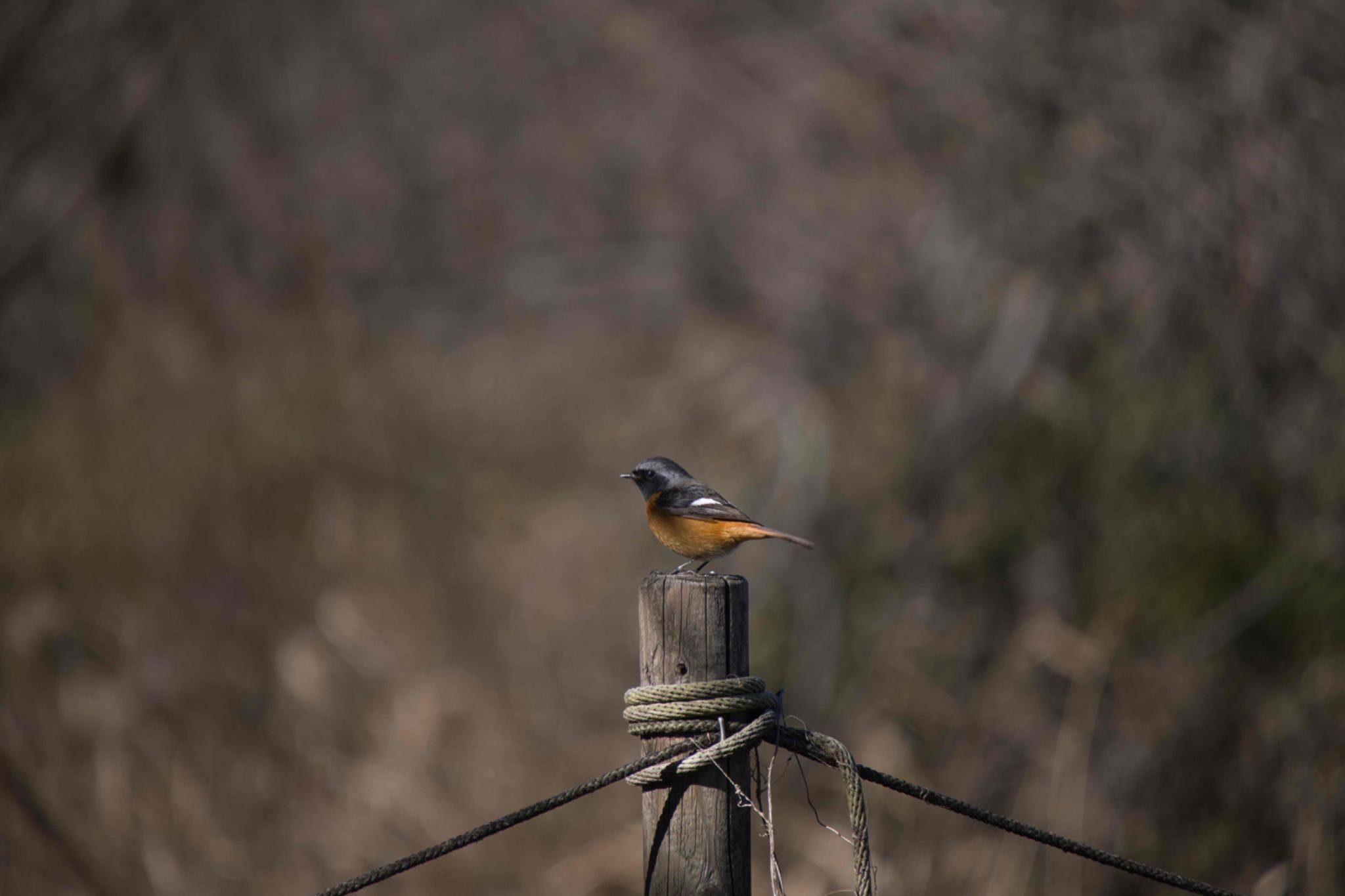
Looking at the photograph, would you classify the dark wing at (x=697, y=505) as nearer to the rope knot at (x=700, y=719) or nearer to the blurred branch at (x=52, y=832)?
the rope knot at (x=700, y=719)

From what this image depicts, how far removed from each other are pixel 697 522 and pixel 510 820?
1667 mm

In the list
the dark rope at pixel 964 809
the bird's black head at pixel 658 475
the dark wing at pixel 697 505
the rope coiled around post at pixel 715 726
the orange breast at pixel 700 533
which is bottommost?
the dark rope at pixel 964 809

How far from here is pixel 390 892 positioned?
6844 millimetres

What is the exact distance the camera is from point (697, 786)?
2197 millimetres

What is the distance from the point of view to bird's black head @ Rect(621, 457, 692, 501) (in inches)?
155

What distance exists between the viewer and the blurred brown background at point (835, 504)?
20.8 feet

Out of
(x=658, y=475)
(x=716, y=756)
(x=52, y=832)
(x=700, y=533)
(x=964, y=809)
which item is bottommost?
(x=52, y=832)

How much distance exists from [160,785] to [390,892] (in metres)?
1.75

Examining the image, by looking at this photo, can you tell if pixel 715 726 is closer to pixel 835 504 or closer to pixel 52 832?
pixel 835 504

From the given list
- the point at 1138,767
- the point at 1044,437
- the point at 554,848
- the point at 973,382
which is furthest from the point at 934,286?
the point at 554,848

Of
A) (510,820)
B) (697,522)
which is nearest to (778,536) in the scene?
(697,522)

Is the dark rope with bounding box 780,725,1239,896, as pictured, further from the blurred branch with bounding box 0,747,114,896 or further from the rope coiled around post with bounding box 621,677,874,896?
the blurred branch with bounding box 0,747,114,896

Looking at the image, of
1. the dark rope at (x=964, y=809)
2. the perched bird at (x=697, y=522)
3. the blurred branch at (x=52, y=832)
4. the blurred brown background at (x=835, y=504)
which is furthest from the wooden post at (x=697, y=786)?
the blurred branch at (x=52, y=832)

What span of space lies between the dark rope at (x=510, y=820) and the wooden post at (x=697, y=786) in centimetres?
5
